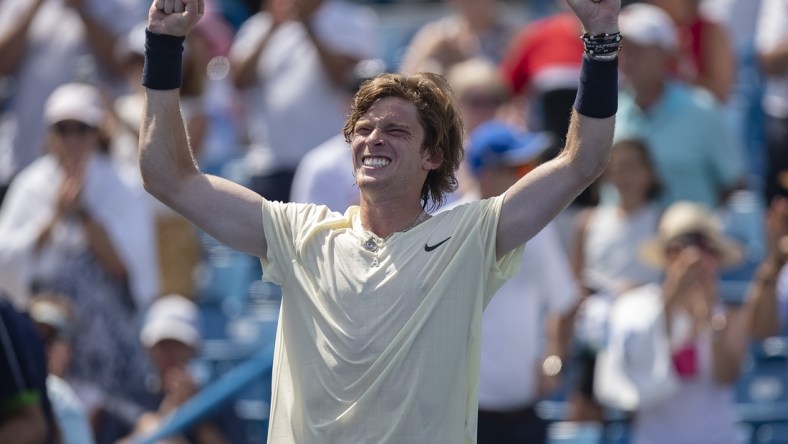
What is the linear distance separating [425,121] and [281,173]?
4416mm

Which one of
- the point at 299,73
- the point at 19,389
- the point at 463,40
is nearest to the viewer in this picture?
the point at 19,389

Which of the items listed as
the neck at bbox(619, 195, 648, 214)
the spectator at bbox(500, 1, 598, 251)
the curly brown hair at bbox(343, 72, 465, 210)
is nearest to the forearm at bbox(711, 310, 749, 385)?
the neck at bbox(619, 195, 648, 214)

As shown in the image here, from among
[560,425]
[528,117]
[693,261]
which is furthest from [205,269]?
[693,261]

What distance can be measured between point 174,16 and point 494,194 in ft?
9.66

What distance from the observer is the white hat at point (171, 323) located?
23.9 feet

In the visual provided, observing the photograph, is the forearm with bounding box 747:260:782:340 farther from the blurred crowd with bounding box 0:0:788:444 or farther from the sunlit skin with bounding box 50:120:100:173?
the sunlit skin with bounding box 50:120:100:173

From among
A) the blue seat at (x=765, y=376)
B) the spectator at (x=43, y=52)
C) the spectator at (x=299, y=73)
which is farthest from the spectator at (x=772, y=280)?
the spectator at (x=43, y=52)

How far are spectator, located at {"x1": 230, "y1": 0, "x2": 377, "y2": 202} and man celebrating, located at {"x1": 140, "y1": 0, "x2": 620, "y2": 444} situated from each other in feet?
13.4

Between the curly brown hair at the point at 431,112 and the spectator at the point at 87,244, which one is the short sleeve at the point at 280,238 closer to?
the curly brown hair at the point at 431,112

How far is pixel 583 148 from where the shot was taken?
3.77 metres

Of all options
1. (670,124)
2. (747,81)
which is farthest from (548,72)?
(747,81)

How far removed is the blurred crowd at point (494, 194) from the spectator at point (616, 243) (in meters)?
0.01

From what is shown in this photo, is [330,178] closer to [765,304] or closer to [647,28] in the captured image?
[647,28]

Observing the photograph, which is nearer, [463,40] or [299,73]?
[299,73]
